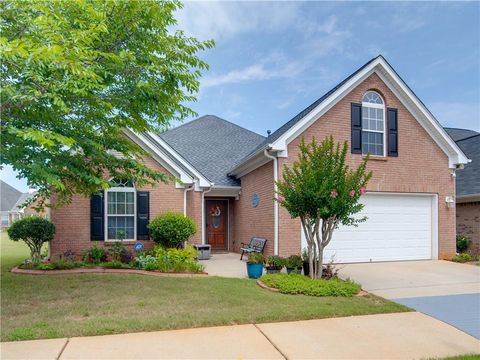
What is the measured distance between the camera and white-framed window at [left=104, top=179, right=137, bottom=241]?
1211 cm

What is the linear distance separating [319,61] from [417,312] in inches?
467

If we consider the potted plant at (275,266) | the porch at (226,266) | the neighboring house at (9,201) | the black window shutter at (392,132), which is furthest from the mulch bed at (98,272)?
the neighboring house at (9,201)

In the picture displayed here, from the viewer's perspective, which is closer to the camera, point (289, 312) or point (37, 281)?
point (289, 312)

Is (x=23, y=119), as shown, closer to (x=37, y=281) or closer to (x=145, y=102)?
(x=145, y=102)

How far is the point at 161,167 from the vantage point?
12.8 m

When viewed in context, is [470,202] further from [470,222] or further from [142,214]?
[142,214]

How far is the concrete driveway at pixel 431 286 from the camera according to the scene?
20.9ft

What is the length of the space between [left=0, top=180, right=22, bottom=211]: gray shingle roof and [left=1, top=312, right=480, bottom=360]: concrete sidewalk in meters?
53.5

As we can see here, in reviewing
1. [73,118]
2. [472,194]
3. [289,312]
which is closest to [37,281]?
[73,118]

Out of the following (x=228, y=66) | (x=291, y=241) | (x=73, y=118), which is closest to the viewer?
(x=73, y=118)

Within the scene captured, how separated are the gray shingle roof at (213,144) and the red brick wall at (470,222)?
9.48 metres

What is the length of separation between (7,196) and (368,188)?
55240 millimetres

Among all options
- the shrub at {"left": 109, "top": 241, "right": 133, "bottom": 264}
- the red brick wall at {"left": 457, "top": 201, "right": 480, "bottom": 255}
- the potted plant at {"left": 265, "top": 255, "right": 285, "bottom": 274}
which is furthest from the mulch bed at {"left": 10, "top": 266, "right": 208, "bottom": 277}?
the red brick wall at {"left": 457, "top": 201, "right": 480, "bottom": 255}

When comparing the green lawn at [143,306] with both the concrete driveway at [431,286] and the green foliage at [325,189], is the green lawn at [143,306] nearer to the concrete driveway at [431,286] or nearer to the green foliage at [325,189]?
the concrete driveway at [431,286]
